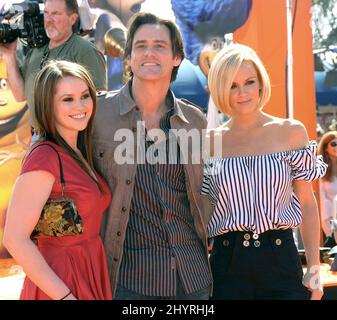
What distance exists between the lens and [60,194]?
7.17ft

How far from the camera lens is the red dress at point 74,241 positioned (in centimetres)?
218

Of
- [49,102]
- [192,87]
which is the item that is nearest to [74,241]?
[49,102]

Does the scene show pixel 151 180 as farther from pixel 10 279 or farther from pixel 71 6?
pixel 10 279

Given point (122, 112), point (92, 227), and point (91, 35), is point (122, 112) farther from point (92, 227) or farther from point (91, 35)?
point (91, 35)

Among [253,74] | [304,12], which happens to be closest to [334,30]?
[304,12]

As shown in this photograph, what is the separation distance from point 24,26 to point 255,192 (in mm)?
1870

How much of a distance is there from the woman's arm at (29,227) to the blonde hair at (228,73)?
2.95 ft

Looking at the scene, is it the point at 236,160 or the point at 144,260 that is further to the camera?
the point at 236,160

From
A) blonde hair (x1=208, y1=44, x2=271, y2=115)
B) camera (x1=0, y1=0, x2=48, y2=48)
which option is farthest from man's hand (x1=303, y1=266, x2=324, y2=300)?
camera (x1=0, y1=0, x2=48, y2=48)

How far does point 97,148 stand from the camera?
8.41ft

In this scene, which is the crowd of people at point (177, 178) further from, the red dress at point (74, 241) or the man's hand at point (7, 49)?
the man's hand at point (7, 49)

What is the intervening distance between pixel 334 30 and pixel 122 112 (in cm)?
1540

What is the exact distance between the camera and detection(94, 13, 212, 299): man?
8.21 feet

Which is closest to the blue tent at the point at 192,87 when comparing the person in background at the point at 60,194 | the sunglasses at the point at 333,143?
the sunglasses at the point at 333,143
